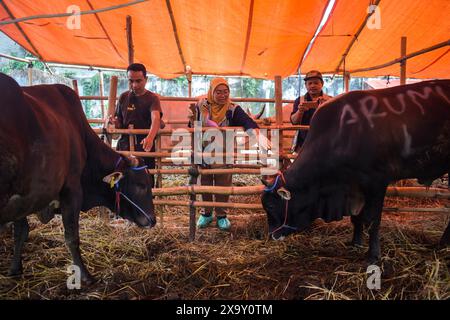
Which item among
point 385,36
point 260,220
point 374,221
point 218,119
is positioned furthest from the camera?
point 385,36

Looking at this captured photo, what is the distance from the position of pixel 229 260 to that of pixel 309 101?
221 centimetres

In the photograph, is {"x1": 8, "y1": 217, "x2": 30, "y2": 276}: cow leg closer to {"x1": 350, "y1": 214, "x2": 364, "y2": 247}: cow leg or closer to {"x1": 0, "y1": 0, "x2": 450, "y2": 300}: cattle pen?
{"x1": 0, "y1": 0, "x2": 450, "y2": 300}: cattle pen

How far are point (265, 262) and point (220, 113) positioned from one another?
193 cm

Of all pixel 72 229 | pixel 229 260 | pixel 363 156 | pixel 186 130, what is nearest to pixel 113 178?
pixel 72 229

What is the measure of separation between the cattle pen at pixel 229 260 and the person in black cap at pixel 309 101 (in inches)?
11.0

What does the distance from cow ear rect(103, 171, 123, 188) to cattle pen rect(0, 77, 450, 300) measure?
79 cm

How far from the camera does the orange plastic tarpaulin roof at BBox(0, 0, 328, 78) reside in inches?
244

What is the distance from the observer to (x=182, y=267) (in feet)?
10.3

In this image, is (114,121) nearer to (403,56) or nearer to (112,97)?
(112,97)

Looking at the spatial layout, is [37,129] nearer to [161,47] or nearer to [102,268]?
[102,268]

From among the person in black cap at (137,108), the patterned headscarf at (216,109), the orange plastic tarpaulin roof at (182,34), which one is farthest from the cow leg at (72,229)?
the orange plastic tarpaulin roof at (182,34)

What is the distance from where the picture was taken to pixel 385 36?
7078 millimetres

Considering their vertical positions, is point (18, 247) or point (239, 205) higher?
point (239, 205)
